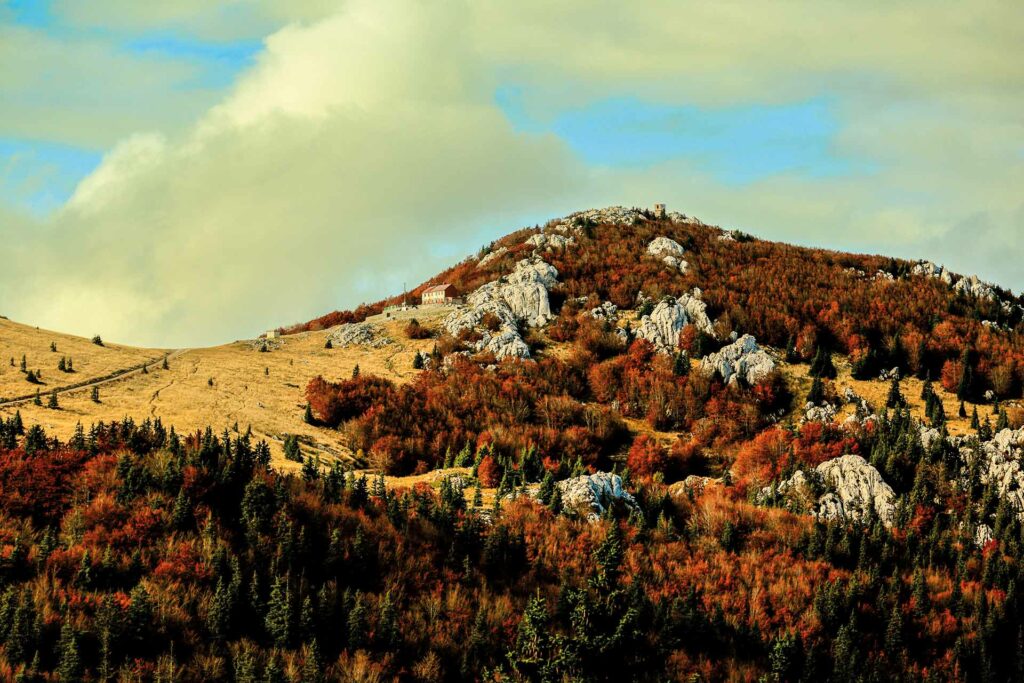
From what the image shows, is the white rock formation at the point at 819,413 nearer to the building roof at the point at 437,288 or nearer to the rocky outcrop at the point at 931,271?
the rocky outcrop at the point at 931,271

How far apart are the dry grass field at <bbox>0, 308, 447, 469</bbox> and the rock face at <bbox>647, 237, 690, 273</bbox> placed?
3474 centimetres

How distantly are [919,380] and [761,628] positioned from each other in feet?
176

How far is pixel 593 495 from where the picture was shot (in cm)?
6994

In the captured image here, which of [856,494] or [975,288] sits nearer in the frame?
[856,494]

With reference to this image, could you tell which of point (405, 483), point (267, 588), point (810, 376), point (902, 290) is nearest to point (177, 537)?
point (267, 588)

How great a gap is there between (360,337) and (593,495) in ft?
182

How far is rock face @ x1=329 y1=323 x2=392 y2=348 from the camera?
115812 millimetres

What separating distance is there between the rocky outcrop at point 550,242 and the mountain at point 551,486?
4.55 meters

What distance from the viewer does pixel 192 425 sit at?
77.1 m

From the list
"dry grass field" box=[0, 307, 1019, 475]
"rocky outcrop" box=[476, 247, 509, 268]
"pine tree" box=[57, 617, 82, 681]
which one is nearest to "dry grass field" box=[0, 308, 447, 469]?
"dry grass field" box=[0, 307, 1019, 475]

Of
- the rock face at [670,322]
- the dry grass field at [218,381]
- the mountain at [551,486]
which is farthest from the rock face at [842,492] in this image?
the dry grass field at [218,381]

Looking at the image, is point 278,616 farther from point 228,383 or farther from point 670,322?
point 670,322

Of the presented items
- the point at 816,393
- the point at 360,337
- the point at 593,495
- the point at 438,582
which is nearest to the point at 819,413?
the point at 816,393

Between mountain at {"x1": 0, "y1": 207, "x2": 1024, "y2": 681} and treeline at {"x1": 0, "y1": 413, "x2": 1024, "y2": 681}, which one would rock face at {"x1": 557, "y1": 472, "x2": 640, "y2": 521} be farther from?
treeline at {"x1": 0, "y1": 413, "x2": 1024, "y2": 681}
